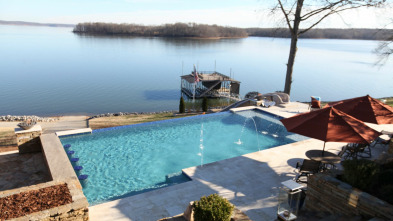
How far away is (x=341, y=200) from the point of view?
5320 mm

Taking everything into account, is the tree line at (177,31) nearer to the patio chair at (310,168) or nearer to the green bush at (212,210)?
the patio chair at (310,168)

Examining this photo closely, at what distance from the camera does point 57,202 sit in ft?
16.2

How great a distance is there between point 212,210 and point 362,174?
3.20 m

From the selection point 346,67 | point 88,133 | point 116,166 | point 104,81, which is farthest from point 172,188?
point 346,67

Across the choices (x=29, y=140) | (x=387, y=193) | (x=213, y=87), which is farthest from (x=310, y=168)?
(x=213, y=87)

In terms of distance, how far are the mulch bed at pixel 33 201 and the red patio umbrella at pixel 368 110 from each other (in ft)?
31.3

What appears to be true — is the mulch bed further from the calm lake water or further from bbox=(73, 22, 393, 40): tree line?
bbox=(73, 22, 393, 40): tree line

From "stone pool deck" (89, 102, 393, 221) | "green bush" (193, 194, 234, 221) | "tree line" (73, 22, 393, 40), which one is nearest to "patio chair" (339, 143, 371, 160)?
"stone pool deck" (89, 102, 393, 221)

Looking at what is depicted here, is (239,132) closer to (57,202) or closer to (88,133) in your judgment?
(88,133)

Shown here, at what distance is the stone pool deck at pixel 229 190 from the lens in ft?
21.1

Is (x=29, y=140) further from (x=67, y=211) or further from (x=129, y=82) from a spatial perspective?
(x=129, y=82)

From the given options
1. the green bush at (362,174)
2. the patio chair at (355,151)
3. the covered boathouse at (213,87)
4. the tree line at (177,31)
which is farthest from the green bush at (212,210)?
the tree line at (177,31)

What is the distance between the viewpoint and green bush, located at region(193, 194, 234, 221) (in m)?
4.39

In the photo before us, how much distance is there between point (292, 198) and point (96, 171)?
6.84 metres
